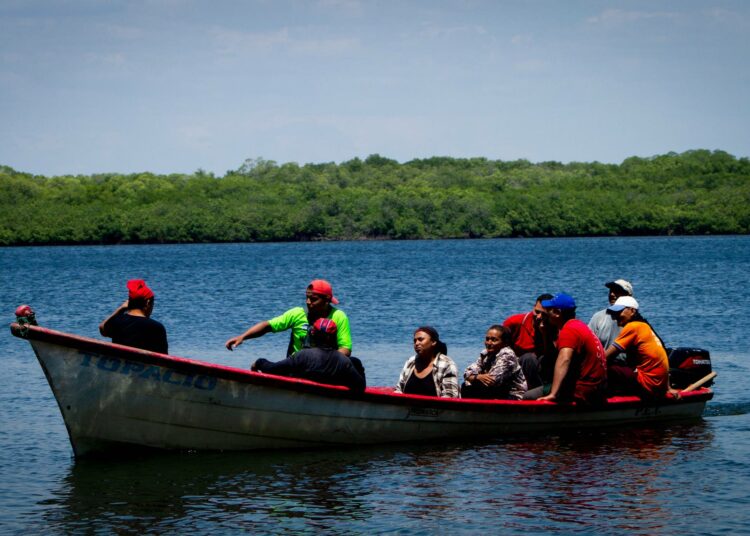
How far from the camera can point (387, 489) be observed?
1179cm

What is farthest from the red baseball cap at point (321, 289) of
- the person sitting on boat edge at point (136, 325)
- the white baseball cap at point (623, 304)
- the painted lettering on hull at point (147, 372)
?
the white baseball cap at point (623, 304)

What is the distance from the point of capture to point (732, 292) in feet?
Result: 140

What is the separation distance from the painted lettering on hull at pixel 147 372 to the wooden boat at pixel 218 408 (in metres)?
0.01

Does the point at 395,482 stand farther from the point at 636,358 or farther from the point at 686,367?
the point at 686,367

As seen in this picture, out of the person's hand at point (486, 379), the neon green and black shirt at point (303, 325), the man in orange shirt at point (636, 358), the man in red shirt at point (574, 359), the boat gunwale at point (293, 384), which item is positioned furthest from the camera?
the man in orange shirt at point (636, 358)

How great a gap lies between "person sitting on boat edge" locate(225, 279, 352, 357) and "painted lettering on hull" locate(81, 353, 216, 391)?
53 centimetres

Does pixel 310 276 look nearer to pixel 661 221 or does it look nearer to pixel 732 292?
pixel 732 292

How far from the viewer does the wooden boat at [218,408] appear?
39.3ft

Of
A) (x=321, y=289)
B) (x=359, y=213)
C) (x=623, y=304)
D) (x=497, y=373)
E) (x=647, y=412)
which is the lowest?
(x=647, y=412)

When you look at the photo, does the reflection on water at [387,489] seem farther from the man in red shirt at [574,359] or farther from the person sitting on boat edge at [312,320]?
the person sitting on boat edge at [312,320]

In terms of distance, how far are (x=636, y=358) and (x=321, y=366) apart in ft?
13.7

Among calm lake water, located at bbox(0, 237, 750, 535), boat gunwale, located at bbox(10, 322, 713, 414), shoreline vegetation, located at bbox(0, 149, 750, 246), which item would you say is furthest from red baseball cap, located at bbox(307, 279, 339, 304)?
shoreline vegetation, located at bbox(0, 149, 750, 246)

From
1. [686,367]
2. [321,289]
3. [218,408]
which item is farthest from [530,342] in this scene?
[218,408]

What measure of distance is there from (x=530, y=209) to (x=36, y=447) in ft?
452
